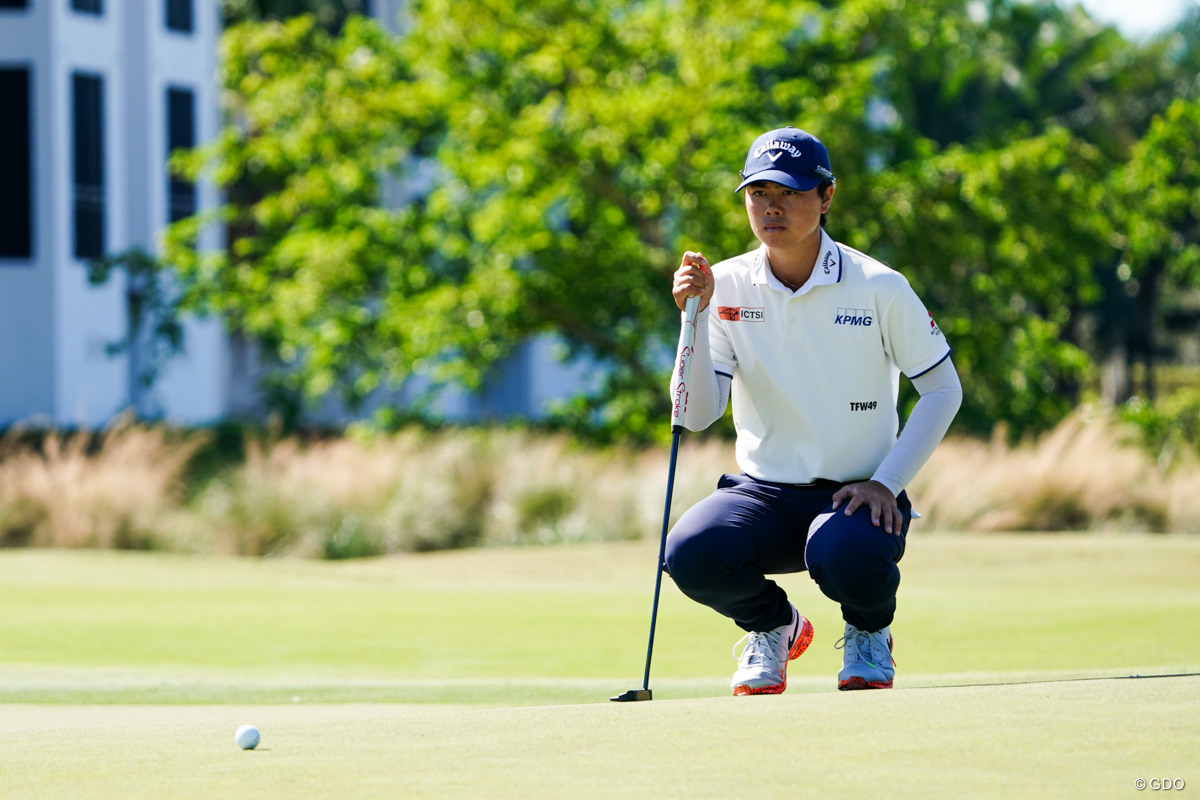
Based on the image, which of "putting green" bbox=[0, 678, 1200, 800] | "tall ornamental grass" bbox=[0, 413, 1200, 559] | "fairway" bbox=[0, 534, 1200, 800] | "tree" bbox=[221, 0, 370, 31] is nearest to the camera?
"putting green" bbox=[0, 678, 1200, 800]

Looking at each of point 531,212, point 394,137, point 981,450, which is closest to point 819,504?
point 981,450

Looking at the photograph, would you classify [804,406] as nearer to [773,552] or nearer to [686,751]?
[773,552]

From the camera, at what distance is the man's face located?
207 inches

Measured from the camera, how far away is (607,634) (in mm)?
9117

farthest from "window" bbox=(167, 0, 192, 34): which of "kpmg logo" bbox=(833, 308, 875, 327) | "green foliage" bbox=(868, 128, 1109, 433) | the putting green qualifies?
the putting green

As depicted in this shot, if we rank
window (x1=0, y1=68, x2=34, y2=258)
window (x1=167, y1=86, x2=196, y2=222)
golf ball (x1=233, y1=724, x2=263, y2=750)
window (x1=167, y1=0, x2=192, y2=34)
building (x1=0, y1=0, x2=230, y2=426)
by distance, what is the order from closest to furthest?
golf ball (x1=233, y1=724, x2=263, y2=750) → window (x1=0, y1=68, x2=34, y2=258) → building (x1=0, y1=0, x2=230, y2=426) → window (x1=167, y1=86, x2=196, y2=222) → window (x1=167, y1=0, x2=192, y2=34)

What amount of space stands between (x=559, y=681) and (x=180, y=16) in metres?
29.5

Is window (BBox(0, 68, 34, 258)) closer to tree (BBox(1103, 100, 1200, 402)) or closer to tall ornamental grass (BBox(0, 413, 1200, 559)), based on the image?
tall ornamental grass (BBox(0, 413, 1200, 559))

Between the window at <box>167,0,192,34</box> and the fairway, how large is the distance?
21.3m

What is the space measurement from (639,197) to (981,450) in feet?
17.3

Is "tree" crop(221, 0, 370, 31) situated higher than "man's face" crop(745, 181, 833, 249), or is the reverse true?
"tree" crop(221, 0, 370, 31)

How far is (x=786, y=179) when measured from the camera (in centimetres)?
520

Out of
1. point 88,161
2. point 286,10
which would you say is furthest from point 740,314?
point 286,10

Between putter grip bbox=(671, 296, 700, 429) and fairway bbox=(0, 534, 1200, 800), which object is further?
putter grip bbox=(671, 296, 700, 429)
